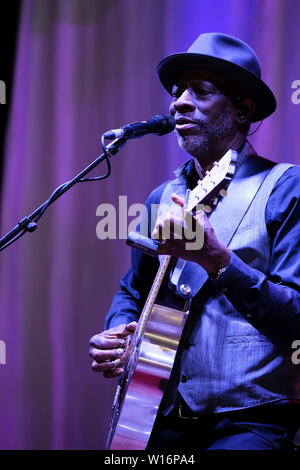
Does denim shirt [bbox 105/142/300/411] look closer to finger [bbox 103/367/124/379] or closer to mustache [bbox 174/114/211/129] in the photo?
finger [bbox 103/367/124/379]

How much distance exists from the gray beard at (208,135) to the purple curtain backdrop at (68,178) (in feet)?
2.55

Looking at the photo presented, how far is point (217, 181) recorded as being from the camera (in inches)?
59.4

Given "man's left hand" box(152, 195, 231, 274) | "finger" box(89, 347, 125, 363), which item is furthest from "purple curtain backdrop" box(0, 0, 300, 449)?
Answer: "man's left hand" box(152, 195, 231, 274)

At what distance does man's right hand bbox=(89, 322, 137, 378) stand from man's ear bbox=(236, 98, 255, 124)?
0.85m

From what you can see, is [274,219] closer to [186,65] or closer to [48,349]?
[186,65]

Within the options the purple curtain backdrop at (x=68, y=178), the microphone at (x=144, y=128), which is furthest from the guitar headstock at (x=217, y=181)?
the purple curtain backdrop at (x=68, y=178)

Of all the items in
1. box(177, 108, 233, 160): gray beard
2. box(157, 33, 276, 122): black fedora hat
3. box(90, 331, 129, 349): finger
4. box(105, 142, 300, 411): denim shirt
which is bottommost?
box(90, 331, 129, 349): finger

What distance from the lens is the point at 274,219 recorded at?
179cm

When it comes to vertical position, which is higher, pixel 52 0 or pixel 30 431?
pixel 52 0

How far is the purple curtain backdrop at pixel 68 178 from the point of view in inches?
112

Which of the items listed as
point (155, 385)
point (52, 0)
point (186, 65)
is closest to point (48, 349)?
point (155, 385)

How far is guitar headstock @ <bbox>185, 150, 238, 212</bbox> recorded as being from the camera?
149cm

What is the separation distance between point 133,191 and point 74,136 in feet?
1.49

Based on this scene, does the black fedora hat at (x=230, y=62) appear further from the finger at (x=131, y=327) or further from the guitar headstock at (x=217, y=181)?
the finger at (x=131, y=327)
